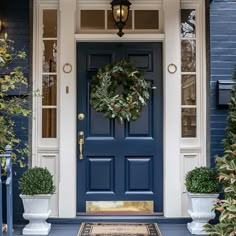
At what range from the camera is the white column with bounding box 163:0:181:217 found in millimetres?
4883

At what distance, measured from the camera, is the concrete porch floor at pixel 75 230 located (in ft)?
14.8

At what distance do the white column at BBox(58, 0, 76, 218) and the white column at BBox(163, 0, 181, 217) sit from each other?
1.03m

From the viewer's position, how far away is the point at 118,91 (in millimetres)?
4930

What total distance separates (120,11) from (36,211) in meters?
2.26

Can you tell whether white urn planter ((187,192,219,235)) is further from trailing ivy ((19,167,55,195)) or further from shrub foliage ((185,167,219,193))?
trailing ivy ((19,167,55,195))

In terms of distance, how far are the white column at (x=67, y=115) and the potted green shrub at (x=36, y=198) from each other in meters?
0.40

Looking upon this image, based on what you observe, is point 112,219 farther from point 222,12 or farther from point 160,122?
point 222,12

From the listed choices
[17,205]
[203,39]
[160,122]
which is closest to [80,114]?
[160,122]

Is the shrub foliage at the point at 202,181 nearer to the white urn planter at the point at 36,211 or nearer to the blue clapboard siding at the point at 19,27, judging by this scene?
the white urn planter at the point at 36,211

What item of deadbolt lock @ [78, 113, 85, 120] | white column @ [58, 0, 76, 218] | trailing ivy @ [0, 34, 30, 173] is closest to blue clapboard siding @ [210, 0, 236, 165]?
deadbolt lock @ [78, 113, 85, 120]

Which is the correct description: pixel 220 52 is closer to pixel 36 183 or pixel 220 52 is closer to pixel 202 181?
pixel 202 181

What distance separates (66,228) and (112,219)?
0.51 metres

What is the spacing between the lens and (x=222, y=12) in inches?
191

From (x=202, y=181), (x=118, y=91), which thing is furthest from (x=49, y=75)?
(x=202, y=181)
